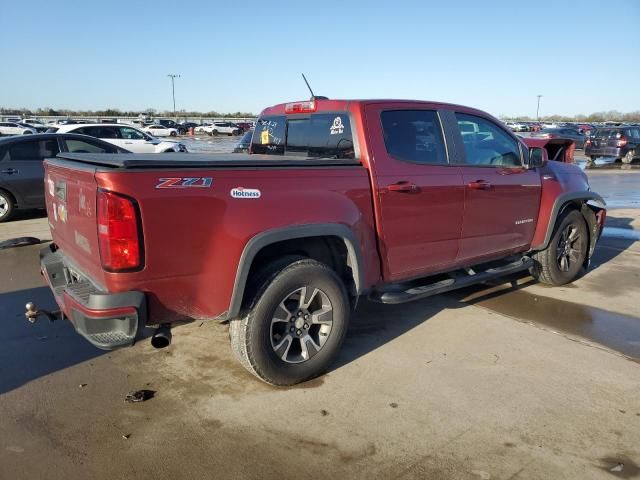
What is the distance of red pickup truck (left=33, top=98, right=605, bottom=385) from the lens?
2857 mm

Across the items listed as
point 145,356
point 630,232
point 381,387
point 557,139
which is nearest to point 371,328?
point 381,387

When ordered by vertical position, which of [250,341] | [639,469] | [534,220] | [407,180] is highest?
[407,180]

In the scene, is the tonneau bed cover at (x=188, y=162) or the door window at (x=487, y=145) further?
the door window at (x=487, y=145)

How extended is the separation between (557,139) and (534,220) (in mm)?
1993

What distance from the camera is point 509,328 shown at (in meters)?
4.63

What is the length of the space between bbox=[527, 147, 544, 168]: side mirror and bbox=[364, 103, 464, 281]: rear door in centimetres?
125

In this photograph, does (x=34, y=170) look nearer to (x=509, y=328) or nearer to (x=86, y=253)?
(x=86, y=253)

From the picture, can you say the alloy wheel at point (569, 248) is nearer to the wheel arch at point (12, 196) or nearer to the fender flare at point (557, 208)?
the fender flare at point (557, 208)

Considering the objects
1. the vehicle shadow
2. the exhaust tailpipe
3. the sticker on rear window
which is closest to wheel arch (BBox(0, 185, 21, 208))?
the sticker on rear window

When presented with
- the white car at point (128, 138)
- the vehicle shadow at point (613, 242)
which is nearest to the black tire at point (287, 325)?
the vehicle shadow at point (613, 242)

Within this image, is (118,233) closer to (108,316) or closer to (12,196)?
(108,316)

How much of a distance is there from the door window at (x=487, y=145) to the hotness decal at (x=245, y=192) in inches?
87.5

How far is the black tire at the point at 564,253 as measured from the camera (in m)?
5.65

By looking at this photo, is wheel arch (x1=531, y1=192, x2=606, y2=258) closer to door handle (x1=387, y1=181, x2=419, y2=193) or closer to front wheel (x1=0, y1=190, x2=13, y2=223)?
door handle (x1=387, y1=181, x2=419, y2=193)
